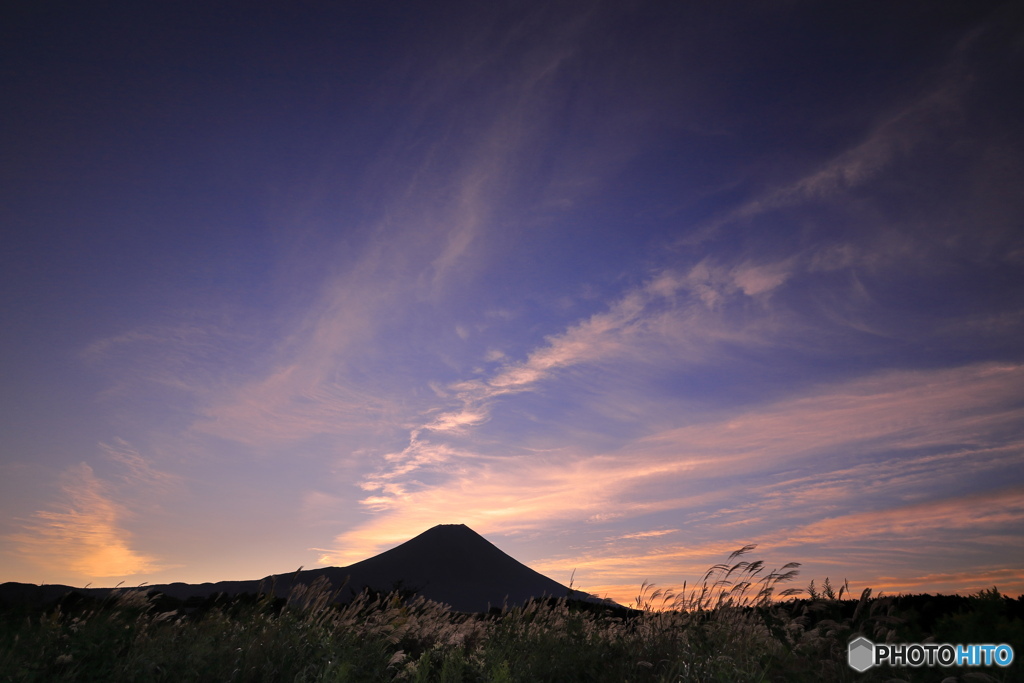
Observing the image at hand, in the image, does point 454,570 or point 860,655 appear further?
point 454,570

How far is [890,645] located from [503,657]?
17.8 ft

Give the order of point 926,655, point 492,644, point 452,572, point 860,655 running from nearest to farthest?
1. point 860,655
2. point 926,655
3. point 492,644
4. point 452,572

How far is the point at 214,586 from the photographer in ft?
246

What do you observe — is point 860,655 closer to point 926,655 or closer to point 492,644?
point 926,655

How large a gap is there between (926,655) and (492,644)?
6.50 m

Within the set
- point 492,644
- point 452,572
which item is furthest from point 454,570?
point 492,644

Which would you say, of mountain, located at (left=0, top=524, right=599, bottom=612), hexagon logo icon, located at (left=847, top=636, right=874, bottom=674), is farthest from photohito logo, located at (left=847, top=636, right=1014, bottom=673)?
mountain, located at (left=0, top=524, right=599, bottom=612)

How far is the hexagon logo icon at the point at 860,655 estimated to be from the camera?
7127 millimetres

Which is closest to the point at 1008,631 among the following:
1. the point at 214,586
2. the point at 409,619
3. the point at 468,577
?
the point at 409,619

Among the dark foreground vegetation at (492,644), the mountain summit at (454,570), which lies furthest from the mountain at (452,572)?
the dark foreground vegetation at (492,644)

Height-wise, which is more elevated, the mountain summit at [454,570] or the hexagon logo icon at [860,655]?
the hexagon logo icon at [860,655]

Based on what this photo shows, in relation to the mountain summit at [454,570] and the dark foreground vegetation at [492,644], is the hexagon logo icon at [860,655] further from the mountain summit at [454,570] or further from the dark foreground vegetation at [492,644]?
the mountain summit at [454,570]

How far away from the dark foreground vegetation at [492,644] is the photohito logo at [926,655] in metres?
0.15

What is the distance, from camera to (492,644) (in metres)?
10.0
